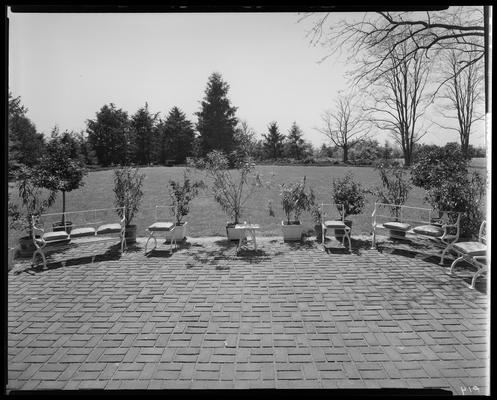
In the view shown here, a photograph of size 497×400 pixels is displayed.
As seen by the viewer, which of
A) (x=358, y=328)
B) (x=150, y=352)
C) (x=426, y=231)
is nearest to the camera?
(x=150, y=352)

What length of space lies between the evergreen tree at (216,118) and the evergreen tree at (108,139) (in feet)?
24.5

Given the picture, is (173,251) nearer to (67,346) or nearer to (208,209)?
(67,346)

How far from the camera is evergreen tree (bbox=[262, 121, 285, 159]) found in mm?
40750

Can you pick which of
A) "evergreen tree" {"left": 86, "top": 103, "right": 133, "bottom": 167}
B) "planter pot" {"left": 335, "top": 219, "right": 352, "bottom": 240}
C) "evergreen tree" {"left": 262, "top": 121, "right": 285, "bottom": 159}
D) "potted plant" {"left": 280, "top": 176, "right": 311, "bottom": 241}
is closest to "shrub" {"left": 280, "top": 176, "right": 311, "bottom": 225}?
"potted plant" {"left": 280, "top": 176, "right": 311, "bottom": 241}

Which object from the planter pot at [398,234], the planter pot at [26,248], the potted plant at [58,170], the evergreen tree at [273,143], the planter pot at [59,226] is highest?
the evergreen tree at [273,143]

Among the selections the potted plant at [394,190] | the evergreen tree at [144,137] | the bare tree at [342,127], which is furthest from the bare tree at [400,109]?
the evergreen tree at [144,137]

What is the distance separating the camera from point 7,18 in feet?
7.36

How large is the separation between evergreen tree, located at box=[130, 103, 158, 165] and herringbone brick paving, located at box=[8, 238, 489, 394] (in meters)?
29.4

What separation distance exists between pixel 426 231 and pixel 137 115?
33640 mm

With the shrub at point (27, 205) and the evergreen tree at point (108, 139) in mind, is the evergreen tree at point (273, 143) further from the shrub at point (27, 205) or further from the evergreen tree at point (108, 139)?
the shrub at point (27, 205)

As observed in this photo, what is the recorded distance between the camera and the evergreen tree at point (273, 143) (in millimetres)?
40750

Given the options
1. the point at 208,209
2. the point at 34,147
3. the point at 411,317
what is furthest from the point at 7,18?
the point at 34,147

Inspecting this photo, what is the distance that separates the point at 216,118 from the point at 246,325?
34.7 m

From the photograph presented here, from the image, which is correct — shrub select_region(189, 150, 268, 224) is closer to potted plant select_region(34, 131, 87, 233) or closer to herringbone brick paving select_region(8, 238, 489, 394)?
herringbone brick paving select_region(8, 238, 489, 394)
